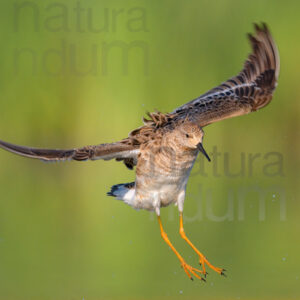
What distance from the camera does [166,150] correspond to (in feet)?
25.1

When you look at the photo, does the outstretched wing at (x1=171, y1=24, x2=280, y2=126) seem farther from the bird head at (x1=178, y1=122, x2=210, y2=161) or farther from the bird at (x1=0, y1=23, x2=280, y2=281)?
the bird head at (x1=178, y1=122, x2=210, y2=161)

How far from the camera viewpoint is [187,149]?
7637mm

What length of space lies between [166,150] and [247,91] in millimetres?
1449

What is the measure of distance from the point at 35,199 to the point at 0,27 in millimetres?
2852

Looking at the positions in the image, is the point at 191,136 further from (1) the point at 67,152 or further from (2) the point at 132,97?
(2) the point at 132,97

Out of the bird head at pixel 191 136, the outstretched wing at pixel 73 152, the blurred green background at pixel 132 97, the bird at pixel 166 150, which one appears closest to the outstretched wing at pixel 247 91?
the bird at pixel 166 150

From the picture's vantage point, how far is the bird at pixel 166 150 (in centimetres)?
736

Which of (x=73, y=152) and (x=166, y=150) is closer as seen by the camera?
(x=73, y=152)

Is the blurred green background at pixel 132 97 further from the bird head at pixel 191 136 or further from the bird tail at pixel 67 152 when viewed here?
the bird tail at pixel 67 152

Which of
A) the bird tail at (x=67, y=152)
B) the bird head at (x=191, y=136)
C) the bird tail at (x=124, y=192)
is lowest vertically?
the bird tail at (x=124, y=192)

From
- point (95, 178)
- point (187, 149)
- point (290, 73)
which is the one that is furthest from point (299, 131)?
point (187, 149)

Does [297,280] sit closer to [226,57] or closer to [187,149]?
[187,149]

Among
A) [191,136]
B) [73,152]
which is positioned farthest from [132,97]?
[73,152]

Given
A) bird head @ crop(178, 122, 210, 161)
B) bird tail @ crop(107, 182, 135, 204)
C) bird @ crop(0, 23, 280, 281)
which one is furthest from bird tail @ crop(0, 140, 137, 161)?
bird tail @ crop(107, 182, 135, 204)
